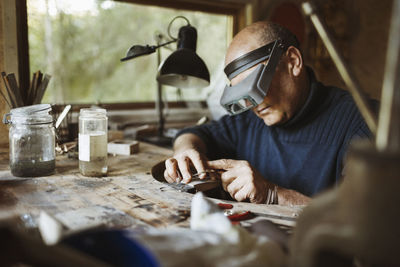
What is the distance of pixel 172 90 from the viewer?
399 cm

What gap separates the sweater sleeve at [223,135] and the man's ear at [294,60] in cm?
56

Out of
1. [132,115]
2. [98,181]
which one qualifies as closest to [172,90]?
[132,115]

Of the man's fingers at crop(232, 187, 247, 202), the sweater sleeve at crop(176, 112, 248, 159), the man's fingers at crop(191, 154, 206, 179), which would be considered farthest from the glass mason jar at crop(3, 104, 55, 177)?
the sweater sleeve at crop(176, 112, 248, 159)

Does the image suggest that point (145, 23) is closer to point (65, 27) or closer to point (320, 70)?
point (65, 27)

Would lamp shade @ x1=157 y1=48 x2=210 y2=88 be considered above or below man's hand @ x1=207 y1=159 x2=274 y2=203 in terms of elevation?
above

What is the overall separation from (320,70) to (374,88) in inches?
32.7

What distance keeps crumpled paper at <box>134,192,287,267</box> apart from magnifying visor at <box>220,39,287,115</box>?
83cm

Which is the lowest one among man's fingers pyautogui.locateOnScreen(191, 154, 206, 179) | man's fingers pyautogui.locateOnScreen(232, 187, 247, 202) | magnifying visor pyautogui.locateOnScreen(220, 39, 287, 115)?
man's fingers pyautogui.locateOnScreen(232, 187, 247, 202)

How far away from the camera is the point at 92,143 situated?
65.2 inches

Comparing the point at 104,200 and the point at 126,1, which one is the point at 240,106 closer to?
the point at 104,200

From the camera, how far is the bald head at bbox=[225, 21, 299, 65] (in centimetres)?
194

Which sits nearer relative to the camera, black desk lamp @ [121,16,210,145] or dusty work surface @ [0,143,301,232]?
dusty work surface @ [0,143,301,232]

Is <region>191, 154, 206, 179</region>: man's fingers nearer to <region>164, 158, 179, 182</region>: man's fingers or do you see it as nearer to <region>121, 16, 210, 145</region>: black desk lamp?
<region>164, 158, 179, 182</region>: man's fingers

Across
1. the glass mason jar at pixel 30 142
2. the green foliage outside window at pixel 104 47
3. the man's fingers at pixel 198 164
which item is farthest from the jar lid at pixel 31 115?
the green foliage outside window at pixel 104 47
